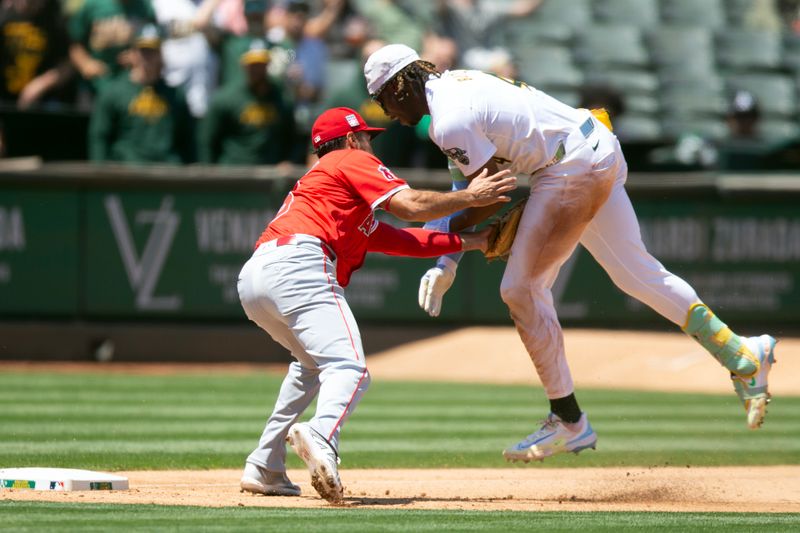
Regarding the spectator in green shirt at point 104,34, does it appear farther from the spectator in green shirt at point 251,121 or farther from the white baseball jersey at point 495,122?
the white baseball jersey at point 495,122

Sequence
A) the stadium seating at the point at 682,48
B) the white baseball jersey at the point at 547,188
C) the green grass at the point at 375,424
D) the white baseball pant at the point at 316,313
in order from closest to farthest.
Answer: the white baseball pant at the point at 316,313, the white baseball jersey at the point at 547,188, the green grass at the point at 375,424, the stadium seating at the point at 682,48

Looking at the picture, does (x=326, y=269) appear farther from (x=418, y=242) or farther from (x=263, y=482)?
(x=263, y=482)

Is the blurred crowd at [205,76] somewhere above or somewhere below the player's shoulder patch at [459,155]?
below

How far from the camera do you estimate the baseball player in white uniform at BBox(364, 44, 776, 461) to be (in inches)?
271

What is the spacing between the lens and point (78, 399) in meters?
11.7

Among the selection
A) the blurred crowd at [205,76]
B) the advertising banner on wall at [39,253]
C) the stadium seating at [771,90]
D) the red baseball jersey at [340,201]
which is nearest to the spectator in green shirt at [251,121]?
the blurred crowd at [205,76]

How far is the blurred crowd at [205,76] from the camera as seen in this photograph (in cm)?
1472

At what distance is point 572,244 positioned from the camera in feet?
24.1

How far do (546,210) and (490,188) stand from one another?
0.65 meters

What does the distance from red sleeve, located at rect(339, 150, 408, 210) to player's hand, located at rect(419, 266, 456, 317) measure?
764 millimetres

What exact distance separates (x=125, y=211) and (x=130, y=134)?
89cm

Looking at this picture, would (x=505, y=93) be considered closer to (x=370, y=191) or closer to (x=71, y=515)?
(x=370, y=191)

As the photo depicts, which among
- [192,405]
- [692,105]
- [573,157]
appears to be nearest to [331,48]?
[692,105]

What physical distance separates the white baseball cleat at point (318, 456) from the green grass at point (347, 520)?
0.12m
